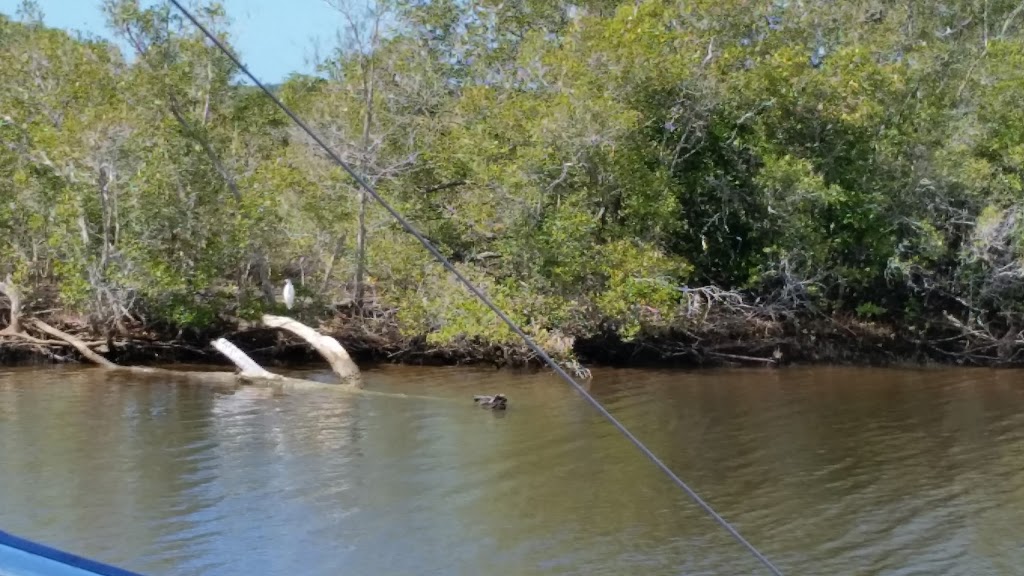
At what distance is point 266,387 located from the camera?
57.9ft

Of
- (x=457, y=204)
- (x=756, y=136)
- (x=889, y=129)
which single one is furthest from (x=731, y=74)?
(x=457, y=204)

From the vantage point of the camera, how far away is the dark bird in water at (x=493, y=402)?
1587 cm

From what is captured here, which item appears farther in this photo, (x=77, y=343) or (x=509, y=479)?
(x=77, y=343)

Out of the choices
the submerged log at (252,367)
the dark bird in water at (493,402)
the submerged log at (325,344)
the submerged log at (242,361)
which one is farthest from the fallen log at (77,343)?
the dark bird in water at (493,402)

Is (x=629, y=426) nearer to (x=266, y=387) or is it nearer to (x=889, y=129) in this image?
(x=266, y=387)

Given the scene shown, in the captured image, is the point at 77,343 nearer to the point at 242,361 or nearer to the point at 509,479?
the point at 242,361

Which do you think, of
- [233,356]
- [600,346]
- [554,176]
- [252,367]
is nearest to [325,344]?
[252,367]

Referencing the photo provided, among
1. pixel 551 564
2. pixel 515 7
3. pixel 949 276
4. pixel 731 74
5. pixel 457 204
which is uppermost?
pixel 515 7

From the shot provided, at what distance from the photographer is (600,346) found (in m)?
21.5

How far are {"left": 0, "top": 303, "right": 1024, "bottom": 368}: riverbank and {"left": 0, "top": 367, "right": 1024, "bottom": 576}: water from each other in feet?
7.02

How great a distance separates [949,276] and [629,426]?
958 centimetres

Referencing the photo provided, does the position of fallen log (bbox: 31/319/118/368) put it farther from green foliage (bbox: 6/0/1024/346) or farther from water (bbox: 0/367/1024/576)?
water (bbox: 0/367/1024/576)

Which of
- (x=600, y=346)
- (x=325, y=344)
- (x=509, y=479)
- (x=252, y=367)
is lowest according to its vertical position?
(x=509, y=479)

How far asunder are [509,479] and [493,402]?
3.95 meters
